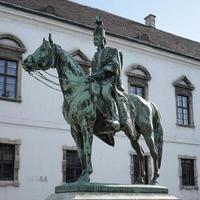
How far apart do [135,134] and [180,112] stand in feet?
Result: 46.7

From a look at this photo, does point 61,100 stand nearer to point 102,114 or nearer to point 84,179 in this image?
point 102,114

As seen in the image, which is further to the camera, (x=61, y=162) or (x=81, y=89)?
(x=61, y=162)

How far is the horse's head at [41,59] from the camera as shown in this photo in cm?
672

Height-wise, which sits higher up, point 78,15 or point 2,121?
point 78,15

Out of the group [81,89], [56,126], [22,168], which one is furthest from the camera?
[56,126]

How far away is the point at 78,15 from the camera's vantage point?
794 inches

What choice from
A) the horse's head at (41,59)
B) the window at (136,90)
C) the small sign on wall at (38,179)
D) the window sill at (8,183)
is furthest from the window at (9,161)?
the horse's head at (41,59)

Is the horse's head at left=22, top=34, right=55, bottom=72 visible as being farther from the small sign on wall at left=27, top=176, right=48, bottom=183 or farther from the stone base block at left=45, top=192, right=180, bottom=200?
the small sign on wall at left=27, top=176, right=48, bottom=183

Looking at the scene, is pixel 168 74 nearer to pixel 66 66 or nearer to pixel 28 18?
pixel 28 18

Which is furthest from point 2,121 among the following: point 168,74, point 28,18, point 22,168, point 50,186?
point 168,74

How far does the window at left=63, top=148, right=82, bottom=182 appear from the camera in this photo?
53.6ft

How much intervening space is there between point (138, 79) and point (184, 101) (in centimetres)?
319

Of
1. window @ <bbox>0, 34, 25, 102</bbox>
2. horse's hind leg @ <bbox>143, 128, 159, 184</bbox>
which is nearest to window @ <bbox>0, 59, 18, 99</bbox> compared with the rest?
window @ <bbox>0, 34, 25, 102</bbox>

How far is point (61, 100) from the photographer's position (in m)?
17.1
